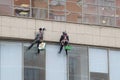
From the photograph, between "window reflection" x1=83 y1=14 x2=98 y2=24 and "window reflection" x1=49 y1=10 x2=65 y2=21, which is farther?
"window reflection" x1=83 y1=14 x2=98 y2=24

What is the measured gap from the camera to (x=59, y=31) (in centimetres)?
3619

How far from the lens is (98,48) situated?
37406mm

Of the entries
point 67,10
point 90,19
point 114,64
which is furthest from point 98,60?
point 67,10

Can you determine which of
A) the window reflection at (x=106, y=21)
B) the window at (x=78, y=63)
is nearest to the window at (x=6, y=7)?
the window at (x=78, y=63)

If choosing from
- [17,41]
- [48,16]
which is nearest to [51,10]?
[48,16]

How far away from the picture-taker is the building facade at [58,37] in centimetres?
3500

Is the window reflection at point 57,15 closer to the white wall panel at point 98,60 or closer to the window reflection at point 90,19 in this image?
the window reflection at point 90,19

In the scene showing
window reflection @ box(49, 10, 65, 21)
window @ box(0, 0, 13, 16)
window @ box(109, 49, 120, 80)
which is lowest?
window @ box(109, 49, 120, 80)

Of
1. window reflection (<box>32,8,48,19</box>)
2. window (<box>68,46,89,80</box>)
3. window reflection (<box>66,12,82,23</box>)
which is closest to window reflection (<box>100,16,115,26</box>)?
window reflection (<box>66,12,82,23</box>)

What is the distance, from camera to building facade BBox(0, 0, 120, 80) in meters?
35.0

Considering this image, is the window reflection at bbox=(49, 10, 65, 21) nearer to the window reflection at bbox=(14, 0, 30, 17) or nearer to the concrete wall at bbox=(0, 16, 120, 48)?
the concrete wall at bbox=(0, 16, 120, 48)

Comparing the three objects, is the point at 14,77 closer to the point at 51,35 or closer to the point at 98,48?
the point at 51,35

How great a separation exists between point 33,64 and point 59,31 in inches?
95.5

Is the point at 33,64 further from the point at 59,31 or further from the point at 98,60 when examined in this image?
the point at 98,60
